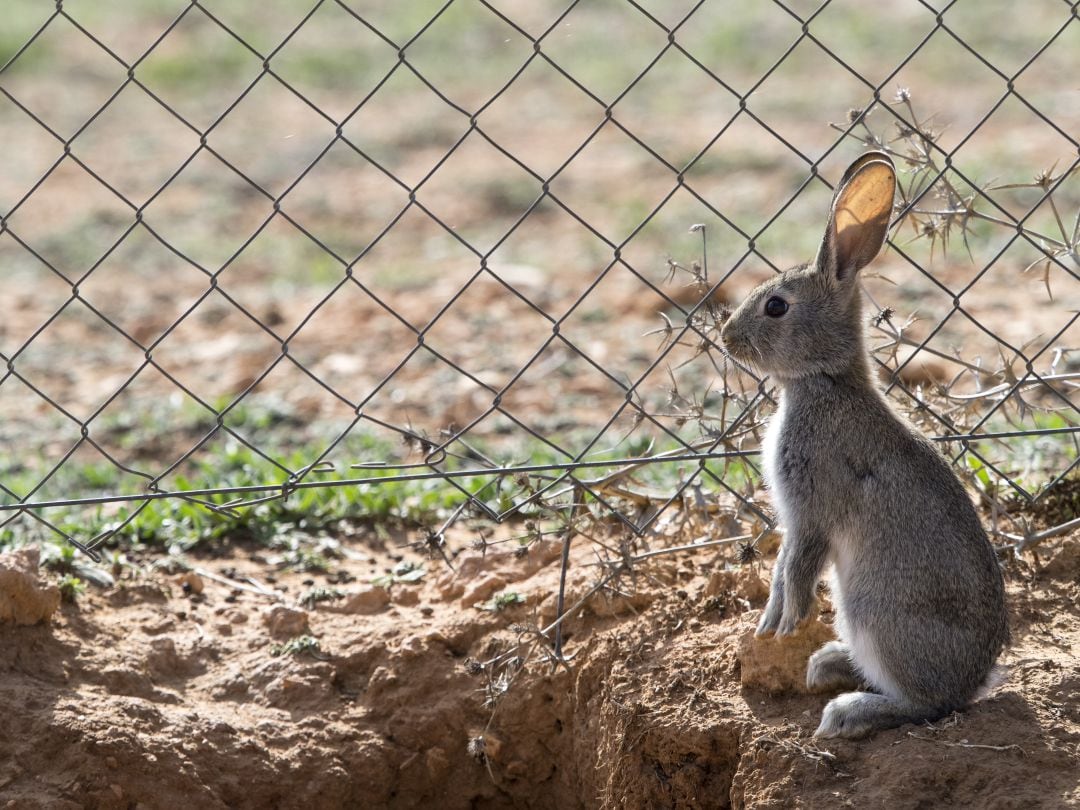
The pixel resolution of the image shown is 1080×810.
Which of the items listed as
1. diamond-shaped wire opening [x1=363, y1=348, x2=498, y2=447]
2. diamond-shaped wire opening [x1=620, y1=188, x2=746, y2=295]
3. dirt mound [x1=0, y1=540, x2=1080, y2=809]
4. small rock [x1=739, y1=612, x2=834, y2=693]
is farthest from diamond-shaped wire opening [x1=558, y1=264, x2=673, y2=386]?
small rock [x1=739, y1=612, x2=834, y2=693]

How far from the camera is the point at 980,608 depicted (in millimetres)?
3385

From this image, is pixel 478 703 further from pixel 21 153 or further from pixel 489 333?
pixel 21 153

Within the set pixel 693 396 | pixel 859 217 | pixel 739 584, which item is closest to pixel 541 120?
pixel 693 396

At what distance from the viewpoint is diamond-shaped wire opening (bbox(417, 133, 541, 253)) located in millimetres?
9406

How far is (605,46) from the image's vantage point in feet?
42.4

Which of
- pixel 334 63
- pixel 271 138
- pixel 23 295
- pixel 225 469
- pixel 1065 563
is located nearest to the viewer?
pixel 1065 563

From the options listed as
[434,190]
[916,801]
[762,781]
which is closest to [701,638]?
[762,781]

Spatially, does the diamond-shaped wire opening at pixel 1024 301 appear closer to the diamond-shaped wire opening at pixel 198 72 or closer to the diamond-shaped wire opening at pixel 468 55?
the diamond-shaped wire opening at pixel 468 55

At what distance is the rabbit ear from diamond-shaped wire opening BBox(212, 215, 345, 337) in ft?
14.7

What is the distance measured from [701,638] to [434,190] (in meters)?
6.69

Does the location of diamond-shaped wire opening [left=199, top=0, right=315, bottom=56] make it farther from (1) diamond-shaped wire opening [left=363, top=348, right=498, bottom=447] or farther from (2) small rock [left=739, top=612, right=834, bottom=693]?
(2) small rock [left=739, top=612, right=834, bottom=693]

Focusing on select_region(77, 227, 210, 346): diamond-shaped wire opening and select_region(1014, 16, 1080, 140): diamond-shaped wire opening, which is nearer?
select_region(77, 227, 210, 346): diamond-shaped wire opening

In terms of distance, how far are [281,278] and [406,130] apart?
2983 millimetres

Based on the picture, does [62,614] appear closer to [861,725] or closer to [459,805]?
[459,805]
